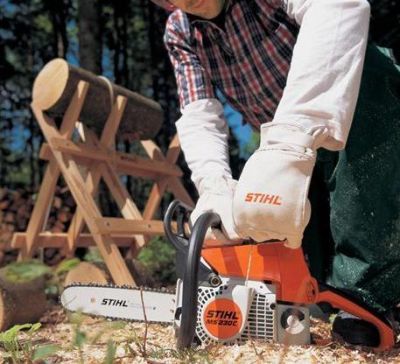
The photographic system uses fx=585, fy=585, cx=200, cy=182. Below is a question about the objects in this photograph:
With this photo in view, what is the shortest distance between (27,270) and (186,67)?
1352mm

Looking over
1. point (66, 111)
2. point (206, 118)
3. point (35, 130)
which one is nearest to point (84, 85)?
point (66, 111)

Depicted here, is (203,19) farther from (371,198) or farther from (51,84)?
(51,84)

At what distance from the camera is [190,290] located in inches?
50.1

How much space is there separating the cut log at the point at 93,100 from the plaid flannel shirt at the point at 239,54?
1339 mm

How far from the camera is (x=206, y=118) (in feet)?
6.38

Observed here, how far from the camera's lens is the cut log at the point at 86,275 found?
2.85 meters

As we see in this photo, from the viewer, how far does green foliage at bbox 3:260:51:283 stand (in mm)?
788

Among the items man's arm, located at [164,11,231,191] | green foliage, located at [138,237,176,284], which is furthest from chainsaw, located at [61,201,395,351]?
green foliage, located at [138,237,176,284]

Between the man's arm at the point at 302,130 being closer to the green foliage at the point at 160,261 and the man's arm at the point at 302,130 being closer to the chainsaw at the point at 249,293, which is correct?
the chainsaw at the point at 249,293

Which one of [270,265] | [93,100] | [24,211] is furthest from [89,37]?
[270,265]

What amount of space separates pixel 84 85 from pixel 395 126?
2085 millimetres

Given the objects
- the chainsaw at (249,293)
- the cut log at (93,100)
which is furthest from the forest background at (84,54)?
the chainsaw at (249,293)

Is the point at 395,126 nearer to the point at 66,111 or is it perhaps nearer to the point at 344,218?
the point at 344,218

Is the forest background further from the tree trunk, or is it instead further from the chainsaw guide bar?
the chainsaw guide bar
